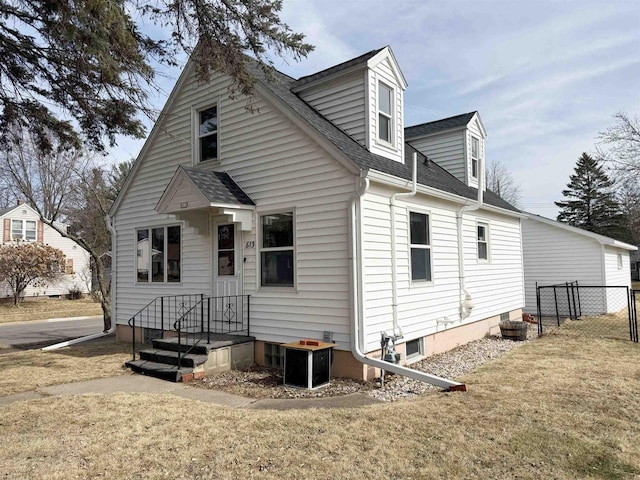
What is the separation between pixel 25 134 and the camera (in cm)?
920

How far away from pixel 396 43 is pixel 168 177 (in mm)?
6179

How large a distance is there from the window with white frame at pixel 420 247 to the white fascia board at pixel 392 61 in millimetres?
2883

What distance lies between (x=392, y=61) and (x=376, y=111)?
1225 millimetres

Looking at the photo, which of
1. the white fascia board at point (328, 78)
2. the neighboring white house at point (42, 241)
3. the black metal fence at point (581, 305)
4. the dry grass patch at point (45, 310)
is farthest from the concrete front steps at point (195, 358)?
the neighboring white house at point (42, 241)

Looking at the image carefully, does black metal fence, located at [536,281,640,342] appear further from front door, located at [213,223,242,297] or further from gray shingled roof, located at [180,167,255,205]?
gray shingled roof, located at [180,167,255,205]

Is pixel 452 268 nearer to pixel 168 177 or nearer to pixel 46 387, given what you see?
pixel 168 177

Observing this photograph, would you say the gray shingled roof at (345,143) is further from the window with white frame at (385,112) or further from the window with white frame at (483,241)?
the window with white frame at (483,241)

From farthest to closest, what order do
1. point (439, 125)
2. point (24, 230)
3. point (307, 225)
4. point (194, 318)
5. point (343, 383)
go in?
1. point (24, 230)
2. point (439, 125)
3. point (194, 318)
4. point (307, 225)
5. point (343, 383)

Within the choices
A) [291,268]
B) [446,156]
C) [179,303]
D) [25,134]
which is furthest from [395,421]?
[446,156]

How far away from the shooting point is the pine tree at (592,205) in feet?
149

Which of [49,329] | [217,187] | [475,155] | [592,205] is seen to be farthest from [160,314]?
[592,205]

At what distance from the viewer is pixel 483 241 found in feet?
40.2

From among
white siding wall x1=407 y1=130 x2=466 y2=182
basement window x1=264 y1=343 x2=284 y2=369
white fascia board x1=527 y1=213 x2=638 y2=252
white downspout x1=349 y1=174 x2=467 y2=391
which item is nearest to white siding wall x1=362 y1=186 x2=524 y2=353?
white downspout x1=349 y1=174 x2=467 y2=391

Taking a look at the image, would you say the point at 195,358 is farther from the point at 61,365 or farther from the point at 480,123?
the point at 480,123
